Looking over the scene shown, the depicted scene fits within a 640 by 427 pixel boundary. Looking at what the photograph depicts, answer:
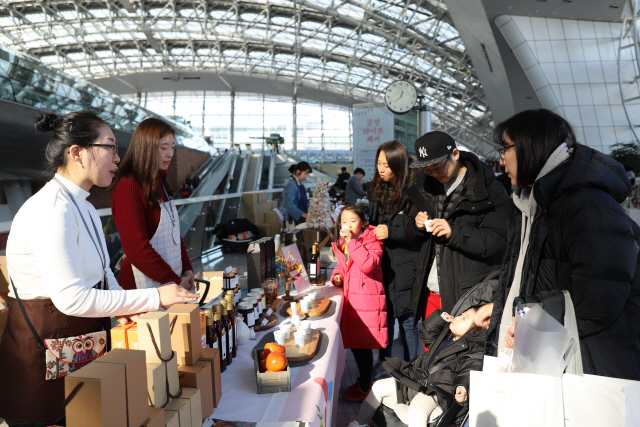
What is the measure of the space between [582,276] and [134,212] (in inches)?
65.4

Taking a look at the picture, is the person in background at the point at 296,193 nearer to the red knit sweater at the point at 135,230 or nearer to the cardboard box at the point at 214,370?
the red knit sweater at the point at 135,230

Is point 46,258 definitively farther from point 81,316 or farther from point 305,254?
point 305,254

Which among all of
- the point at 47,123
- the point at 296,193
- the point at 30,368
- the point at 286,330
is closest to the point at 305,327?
the point at 286,330

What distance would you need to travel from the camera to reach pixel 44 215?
1159 millimetres

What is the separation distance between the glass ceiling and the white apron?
19.9 m

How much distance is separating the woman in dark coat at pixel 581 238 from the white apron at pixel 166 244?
1457 mm

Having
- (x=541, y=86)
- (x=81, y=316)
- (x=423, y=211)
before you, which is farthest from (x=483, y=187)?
(x=541, y=86)

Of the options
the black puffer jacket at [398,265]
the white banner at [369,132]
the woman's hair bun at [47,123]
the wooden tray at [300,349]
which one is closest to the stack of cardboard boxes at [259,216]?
the white banner at [369,132]

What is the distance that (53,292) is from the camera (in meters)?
1.15

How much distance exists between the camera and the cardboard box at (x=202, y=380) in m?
1.20

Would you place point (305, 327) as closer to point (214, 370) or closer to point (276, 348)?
point (276, 348)

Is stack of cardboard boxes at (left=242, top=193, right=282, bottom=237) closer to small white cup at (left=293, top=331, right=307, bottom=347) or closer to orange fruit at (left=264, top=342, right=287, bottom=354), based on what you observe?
small white cup at (left=293, top=331, right=307, bottom=347)

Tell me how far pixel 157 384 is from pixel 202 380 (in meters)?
0.21

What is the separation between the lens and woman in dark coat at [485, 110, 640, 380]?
4.02 feet
